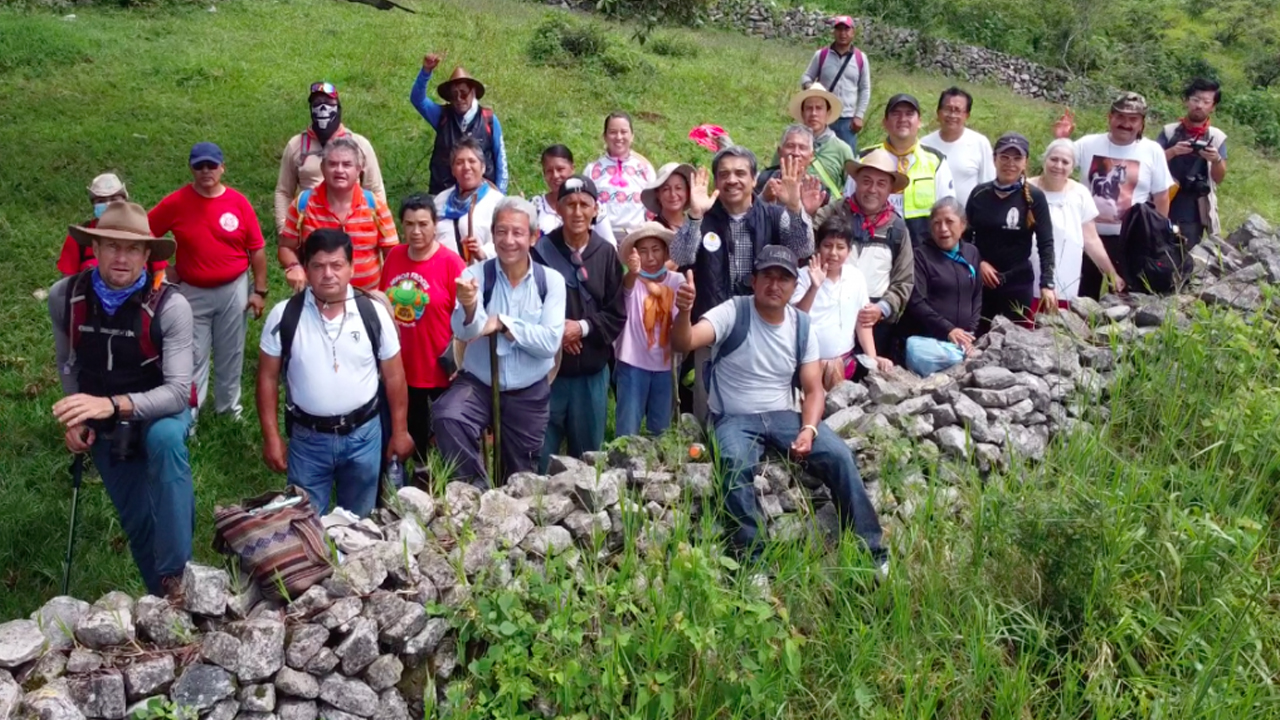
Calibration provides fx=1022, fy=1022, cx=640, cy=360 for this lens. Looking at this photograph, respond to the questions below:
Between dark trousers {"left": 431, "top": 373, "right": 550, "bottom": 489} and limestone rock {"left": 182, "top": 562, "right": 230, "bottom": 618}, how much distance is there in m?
1.51

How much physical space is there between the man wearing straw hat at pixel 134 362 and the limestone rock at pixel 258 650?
49.9 inches

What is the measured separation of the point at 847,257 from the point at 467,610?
3.25 m

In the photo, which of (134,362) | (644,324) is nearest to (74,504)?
(134,362)

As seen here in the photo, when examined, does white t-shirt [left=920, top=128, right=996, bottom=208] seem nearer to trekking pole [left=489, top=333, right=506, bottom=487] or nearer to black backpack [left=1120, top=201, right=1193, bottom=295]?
black backpack [left=1120, top=201, right=1193, bottom=295]

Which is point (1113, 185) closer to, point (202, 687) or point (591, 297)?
point (591, 297)

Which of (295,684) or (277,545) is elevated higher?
(277,545)

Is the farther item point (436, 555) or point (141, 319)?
point (141, 319)

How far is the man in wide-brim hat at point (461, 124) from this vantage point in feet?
25.1

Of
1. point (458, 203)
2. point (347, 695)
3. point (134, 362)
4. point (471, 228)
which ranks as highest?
point (458, 203)

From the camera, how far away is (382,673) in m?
3.57

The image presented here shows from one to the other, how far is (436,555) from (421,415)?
1.98 meters

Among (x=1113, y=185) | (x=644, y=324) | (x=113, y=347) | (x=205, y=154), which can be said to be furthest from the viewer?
(x=1113, y=185)

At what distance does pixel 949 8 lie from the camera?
25.7m

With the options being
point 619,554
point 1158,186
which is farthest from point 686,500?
point 1158,186
